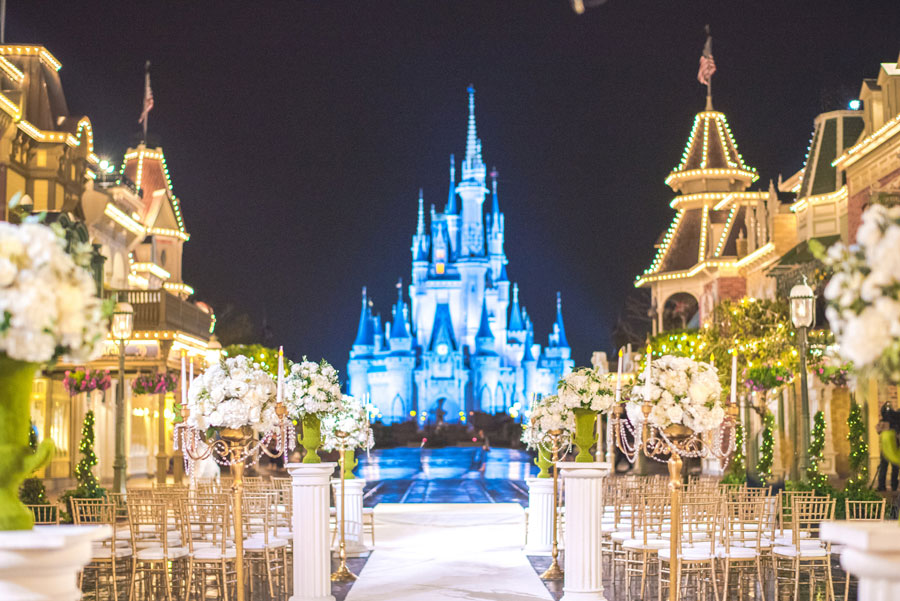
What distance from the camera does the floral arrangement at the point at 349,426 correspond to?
16594 millimetres

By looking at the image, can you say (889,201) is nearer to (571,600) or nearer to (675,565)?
(571,600)

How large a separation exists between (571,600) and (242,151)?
65538 millimetres

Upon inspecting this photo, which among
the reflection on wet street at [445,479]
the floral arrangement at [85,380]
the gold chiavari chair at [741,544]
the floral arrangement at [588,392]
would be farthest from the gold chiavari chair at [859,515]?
the floral arrangement at [85,380]

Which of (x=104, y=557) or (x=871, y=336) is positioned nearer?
(x=871, y=336)

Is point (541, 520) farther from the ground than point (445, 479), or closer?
farther from the ground

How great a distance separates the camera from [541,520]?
16.9m

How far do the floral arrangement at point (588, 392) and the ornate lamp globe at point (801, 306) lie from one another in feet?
20.1

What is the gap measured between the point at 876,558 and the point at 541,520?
41.5 feet

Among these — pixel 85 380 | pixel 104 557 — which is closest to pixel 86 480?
pixel 104 557

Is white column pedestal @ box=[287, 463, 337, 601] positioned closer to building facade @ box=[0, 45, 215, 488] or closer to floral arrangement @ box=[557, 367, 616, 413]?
floral arrangement @ box=[557, 367, 616, 413]

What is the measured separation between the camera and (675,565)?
9375mm

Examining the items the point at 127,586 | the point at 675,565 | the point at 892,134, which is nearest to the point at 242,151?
the point at 892,134

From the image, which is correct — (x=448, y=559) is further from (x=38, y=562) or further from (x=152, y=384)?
(x=152, y=384)

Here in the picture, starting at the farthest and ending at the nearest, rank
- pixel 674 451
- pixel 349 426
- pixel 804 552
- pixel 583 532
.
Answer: pixel 349 426
pixel 804 552
pixel 583 532
pixel 674 451
